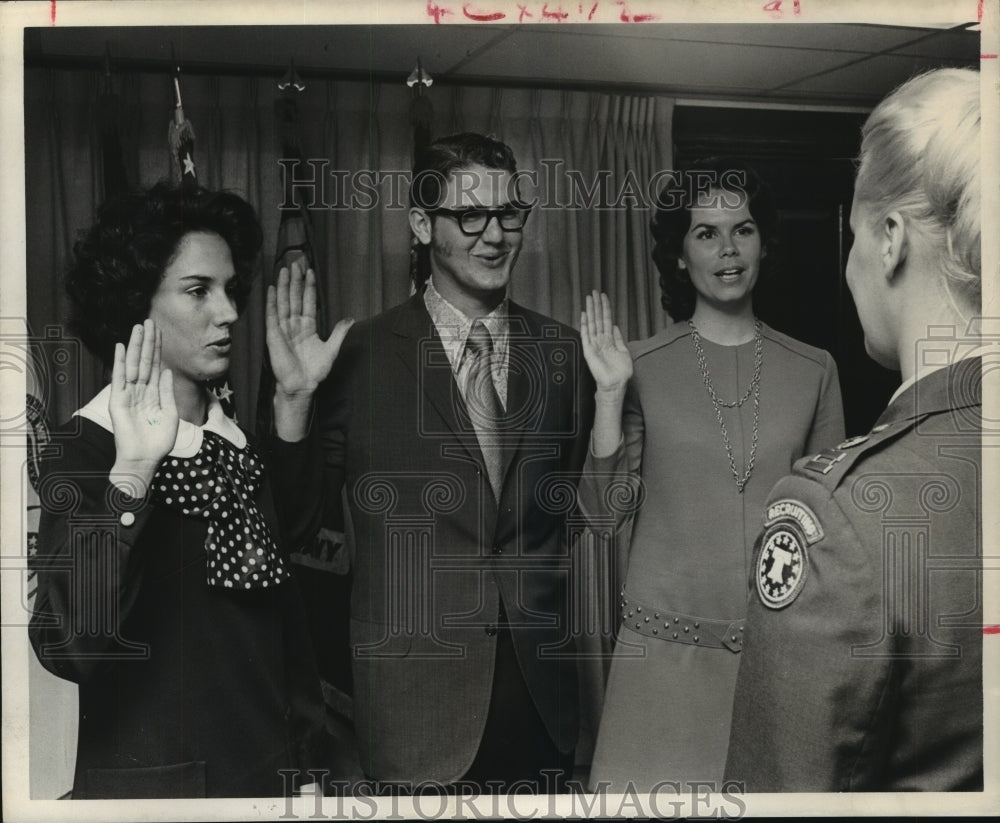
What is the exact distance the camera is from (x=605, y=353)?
3.34 m

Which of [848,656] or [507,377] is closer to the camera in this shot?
[848,656]

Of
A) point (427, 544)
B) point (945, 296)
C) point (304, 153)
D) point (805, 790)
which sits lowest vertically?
point (805, 790)

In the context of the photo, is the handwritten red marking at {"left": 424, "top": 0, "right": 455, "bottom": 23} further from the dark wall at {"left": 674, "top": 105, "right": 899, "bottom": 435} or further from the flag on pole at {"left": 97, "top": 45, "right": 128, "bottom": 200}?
the flag on pole at {"left": 97, "top": 45, "right": 128, "bottom": 200}

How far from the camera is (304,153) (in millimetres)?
3316

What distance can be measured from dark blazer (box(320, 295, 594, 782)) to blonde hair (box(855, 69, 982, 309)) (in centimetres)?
102

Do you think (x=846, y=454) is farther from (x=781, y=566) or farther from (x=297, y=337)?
(x=297, y=337)

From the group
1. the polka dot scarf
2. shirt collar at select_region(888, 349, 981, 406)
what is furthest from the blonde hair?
the polka dot scarf

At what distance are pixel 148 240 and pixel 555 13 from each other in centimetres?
136

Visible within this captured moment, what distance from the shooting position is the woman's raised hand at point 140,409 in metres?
3.28

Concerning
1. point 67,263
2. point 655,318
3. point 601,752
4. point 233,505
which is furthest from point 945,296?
point 67,263

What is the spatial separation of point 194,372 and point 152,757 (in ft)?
3.77

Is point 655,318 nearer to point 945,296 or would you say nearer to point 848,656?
point 945,296

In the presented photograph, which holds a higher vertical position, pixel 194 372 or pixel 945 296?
pixel 945 296

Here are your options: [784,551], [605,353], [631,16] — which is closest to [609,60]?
[631,16]
